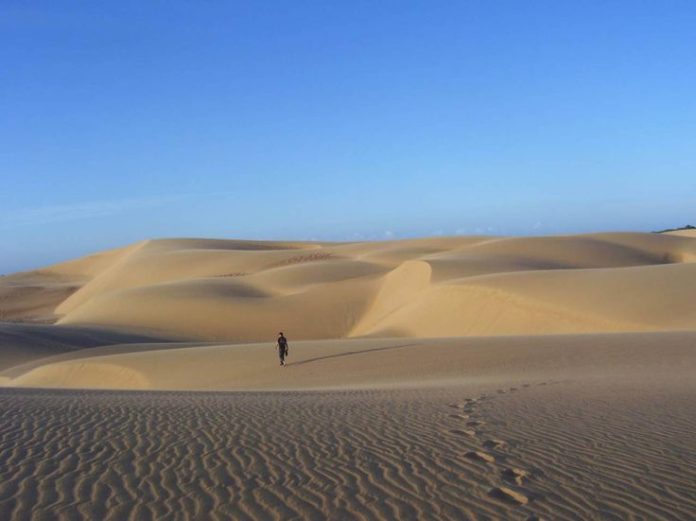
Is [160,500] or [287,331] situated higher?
[160,500]

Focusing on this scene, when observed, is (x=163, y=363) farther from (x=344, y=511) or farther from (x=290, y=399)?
(x=344, y=511)

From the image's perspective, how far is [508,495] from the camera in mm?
5594

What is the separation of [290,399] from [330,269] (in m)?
38.6

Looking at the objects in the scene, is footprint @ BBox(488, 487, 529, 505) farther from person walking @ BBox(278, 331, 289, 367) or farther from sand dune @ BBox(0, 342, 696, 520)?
person walking @ BBox(278, 331, 289, 367)

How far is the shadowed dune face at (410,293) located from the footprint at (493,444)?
19381 millimetres

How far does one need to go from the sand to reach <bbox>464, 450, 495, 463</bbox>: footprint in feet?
0.12

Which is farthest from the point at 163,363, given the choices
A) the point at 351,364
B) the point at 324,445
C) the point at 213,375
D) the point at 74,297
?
the point at 74,297

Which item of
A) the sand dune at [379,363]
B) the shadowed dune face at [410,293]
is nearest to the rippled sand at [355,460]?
the sand dune at [379,363]

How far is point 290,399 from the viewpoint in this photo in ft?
39.3

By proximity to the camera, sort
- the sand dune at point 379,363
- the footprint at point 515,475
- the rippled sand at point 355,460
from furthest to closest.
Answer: the sand dune at point 379,363 < the footprint at point 515,475 < the rippled sand at point 355,460

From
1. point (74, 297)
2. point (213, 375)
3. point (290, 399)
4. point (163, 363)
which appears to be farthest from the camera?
point (74, 297)

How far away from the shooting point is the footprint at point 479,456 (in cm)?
666

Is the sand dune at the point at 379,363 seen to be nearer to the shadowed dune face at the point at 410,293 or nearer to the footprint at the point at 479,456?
the shadowed dune face at the point at 410,293

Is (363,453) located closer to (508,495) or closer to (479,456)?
(479,456)
